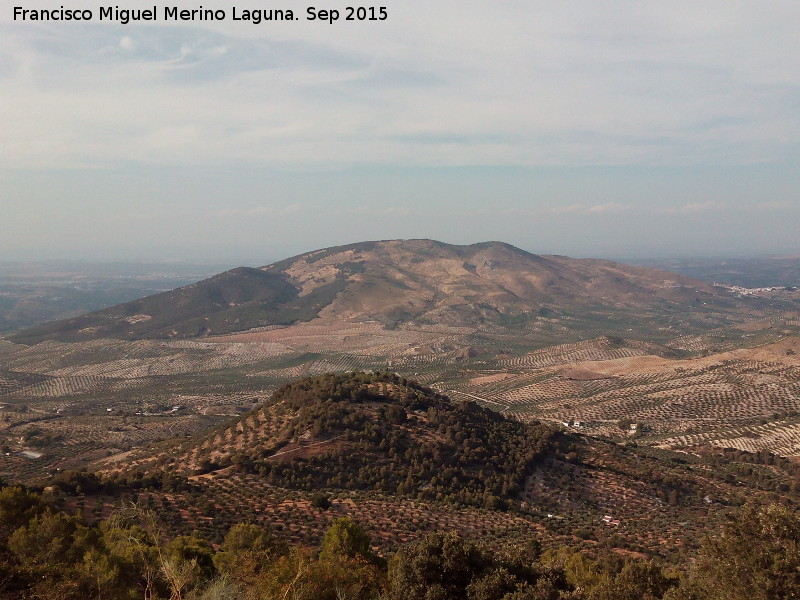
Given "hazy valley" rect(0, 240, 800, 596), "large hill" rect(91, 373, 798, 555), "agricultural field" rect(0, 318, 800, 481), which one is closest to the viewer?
"large hill" rect(91, 373, 798, 555)

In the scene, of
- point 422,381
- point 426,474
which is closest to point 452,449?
point 426,474

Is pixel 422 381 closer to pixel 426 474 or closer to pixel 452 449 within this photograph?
pixel 452 449

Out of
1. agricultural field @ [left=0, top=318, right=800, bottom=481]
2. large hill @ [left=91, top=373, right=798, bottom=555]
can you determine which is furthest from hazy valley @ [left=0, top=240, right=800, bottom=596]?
agricultural field @ [left=0, top=318, right=800, bottom=481]

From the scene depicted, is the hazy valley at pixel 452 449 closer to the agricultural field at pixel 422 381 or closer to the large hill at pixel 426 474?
the large hill at pixel 426 474

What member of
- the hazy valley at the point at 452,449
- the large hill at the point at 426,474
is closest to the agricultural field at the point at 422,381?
the hazy valley at the point at 452,449


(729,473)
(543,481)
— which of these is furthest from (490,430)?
(729,473)

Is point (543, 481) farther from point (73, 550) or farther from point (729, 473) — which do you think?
point (73, 550)

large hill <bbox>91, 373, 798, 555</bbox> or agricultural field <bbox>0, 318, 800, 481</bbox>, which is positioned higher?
large hill <bbox>91, 373, 798, 555</bbox>

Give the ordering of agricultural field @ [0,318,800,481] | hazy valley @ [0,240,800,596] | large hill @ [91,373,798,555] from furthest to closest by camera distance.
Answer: agricultural field @ [0,318,800,481] < hazy valley @ [0,240,800,596] < large hill @ [91,373,798,555]

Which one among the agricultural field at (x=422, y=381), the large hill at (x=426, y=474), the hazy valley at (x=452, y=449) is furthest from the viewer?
the agricultural field at (x=422, y=381)

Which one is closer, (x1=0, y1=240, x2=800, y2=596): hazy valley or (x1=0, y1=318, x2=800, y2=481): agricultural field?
(x1=0, y1=240, x2=800, y2=596): hazy valley

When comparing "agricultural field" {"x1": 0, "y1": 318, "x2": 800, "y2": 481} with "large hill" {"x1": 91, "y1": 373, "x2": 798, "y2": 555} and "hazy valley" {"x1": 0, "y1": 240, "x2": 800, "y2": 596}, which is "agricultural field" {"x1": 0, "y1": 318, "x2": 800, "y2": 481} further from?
"large hill" {"x1": 91, "y1": 373, "x2": 798, "y2": 555}
